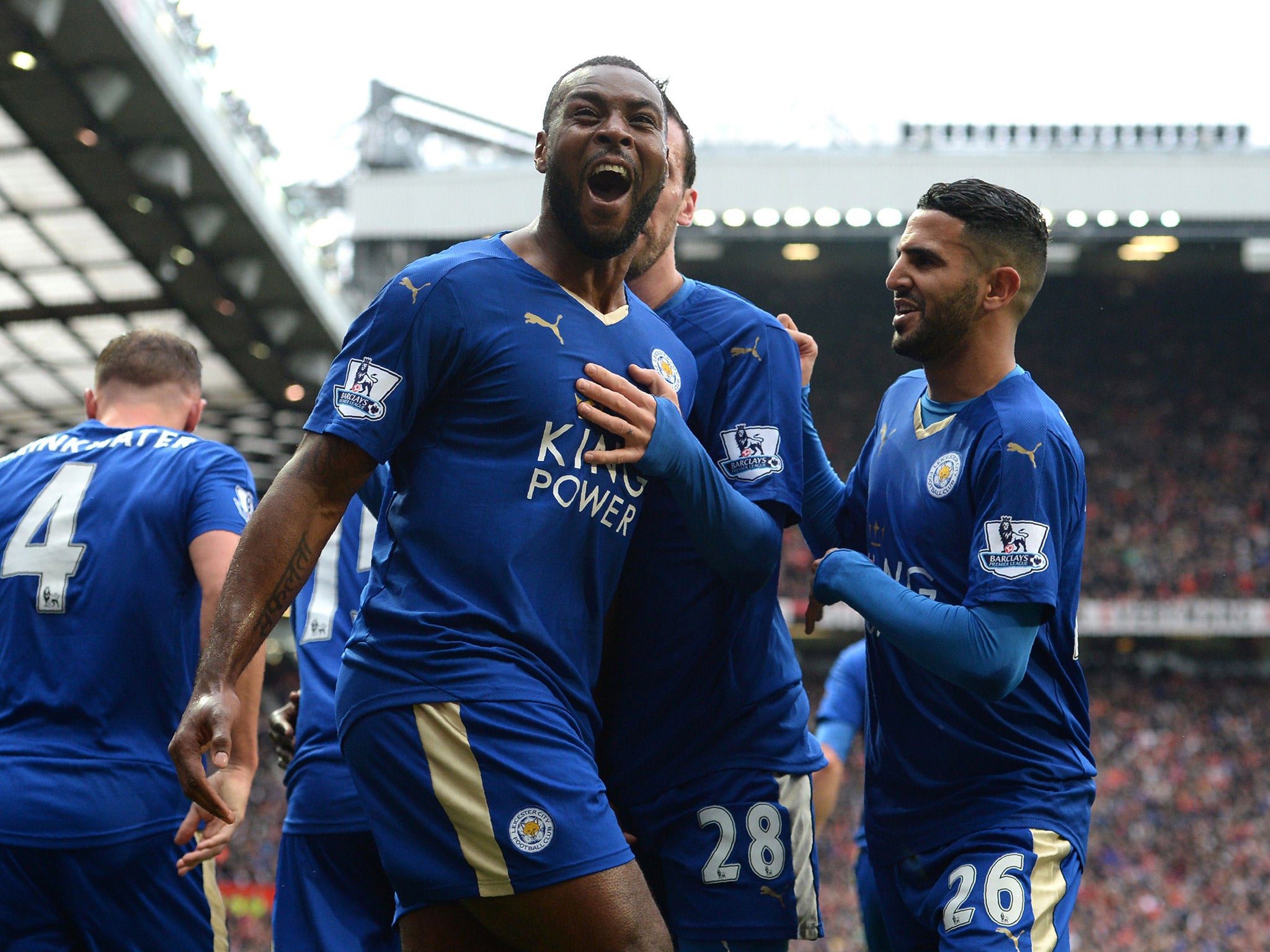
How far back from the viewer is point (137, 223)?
16.8 m

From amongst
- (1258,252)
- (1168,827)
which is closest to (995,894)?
(1168,827)

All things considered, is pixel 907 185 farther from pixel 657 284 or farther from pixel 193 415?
pixel 657 284

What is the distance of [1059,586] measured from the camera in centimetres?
310

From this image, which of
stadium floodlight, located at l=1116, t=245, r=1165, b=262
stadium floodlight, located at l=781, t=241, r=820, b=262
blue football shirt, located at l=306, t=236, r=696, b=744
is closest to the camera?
blue football shirt, located at l=306, t=236, r=696, b=744

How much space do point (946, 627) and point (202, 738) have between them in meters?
1.47

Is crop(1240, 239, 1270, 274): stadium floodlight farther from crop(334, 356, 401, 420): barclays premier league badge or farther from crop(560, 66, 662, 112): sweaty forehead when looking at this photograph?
crop(334, 356, 401, 420): barclays premier league badge

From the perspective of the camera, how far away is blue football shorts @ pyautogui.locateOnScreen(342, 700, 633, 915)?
7.15 feet

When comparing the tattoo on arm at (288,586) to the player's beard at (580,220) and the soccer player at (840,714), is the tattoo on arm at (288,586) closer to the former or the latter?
the player's beard at (580,220)

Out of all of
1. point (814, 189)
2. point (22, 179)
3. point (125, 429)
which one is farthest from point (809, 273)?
point (125, 429)

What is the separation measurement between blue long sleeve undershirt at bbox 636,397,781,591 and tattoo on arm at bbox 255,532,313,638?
606 millimetres

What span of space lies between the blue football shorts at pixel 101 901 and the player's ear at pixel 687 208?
205 cm

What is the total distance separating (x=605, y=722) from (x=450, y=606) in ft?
2.93

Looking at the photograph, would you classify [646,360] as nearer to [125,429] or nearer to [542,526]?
[542,526]

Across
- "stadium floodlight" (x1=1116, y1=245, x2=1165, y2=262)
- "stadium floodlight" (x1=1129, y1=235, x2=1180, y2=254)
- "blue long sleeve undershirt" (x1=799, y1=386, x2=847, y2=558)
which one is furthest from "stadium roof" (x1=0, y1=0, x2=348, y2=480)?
"stadium floodlight" (x1=1116, y1=245, x2=1165, y2=262)
